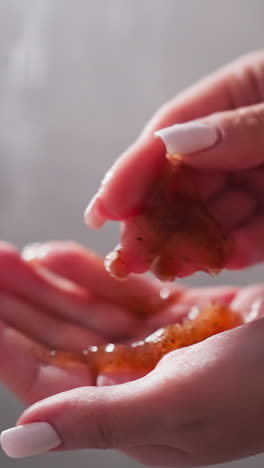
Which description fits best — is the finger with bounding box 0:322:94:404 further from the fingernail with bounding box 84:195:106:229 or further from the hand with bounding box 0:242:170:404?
the fingernail with bounding box 84:195:106:229

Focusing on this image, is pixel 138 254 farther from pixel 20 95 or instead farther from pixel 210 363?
pixel 20 95

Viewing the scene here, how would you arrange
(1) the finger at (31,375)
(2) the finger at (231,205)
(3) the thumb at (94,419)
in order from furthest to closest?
(2) the finger at (231,205)
(1) the finger at (31,375)
(3) the thumb at (94,419)

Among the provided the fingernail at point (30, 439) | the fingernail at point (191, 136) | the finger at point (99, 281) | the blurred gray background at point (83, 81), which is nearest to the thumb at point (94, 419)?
the fingernail at point (30, 439)

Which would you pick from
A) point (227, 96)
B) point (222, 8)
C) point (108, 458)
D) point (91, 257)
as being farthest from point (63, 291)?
point (222, 8)

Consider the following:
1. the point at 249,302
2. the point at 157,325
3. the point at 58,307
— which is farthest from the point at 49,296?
the point at 249,302

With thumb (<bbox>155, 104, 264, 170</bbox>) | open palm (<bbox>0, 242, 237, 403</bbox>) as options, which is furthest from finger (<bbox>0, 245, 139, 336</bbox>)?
thumb (<bbox>155, 104, 264, 170</bbox>)

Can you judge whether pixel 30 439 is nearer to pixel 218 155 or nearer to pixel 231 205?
pixel 218 155

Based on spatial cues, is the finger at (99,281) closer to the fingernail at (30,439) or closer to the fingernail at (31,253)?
the fingernail at (31,253)
